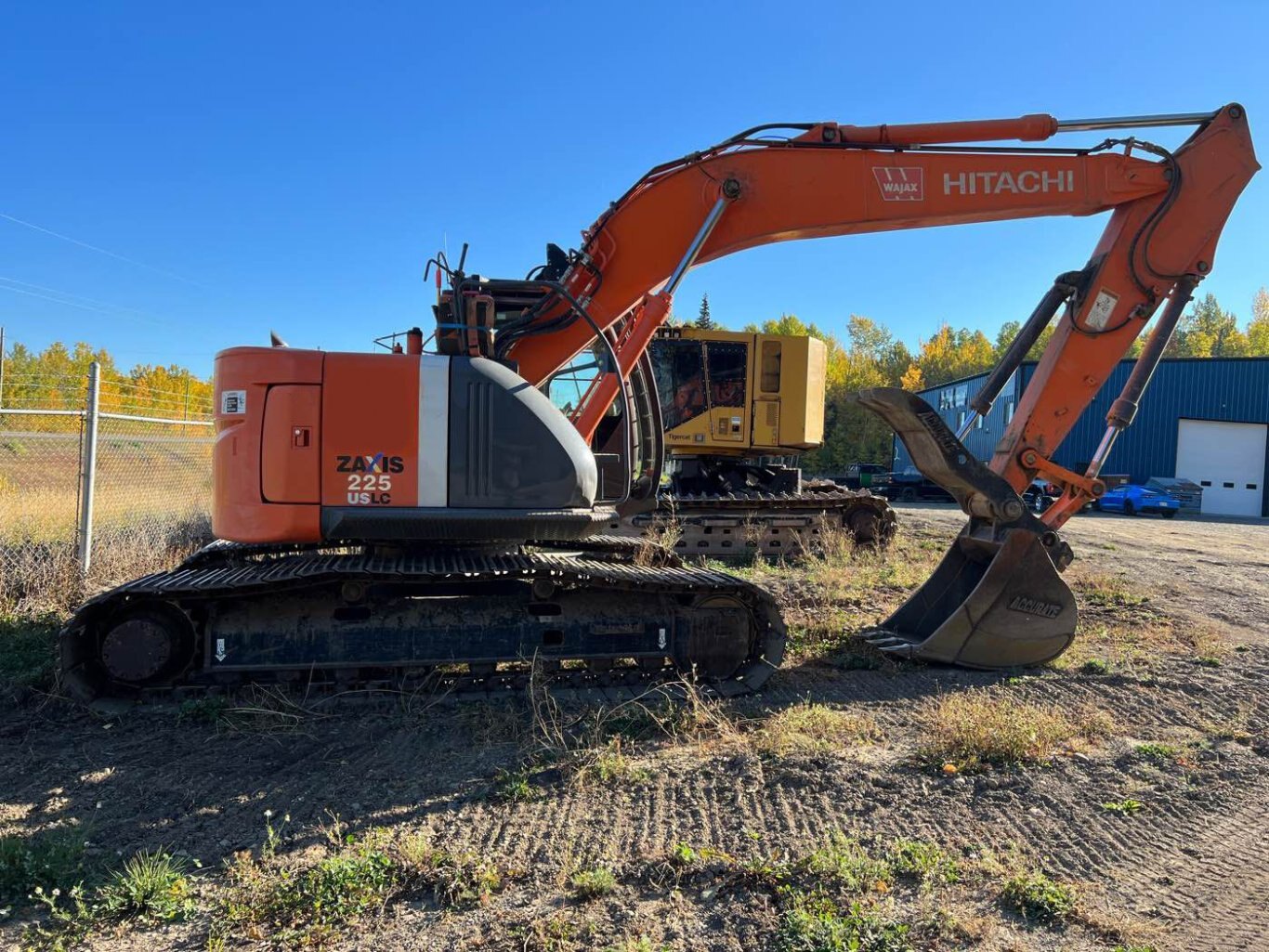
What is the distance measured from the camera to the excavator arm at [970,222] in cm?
634

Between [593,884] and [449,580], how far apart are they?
262 cm

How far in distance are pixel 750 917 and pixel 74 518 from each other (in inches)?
374

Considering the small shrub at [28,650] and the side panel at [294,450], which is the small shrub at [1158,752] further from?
the small shrub at [28,650]

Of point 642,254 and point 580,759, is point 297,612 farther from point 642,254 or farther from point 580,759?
point 642,254

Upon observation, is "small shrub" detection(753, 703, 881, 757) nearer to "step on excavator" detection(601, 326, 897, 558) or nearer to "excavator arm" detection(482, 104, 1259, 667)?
"excavator arm" detection(482, 104, 1259, 667)

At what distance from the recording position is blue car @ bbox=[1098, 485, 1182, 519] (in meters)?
29.5

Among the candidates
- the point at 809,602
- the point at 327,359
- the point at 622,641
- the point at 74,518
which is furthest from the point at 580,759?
the point at 74,518

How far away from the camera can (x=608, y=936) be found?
9.36ft

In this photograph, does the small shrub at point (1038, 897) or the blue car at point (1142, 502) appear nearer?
the small shrub at point (1038, 897)

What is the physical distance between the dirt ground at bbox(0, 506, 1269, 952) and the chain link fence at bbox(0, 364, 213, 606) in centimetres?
277

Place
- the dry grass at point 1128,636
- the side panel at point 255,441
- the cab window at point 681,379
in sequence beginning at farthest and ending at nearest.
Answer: the cab window at point 681,379
the dry grass at point 1128,636
the side panel at point 255,441

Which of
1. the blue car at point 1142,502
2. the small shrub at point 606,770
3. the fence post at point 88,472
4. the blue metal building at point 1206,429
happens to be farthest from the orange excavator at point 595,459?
the blue metal building at point 1206,429

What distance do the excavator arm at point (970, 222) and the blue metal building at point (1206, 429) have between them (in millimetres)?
28794

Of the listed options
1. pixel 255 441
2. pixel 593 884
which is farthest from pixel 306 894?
pixel 255 441
